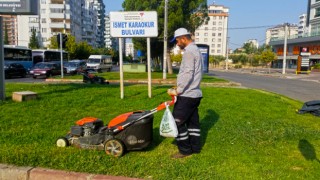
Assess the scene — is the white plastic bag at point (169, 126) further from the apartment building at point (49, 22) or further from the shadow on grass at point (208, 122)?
the apartment building at point (49, 22)

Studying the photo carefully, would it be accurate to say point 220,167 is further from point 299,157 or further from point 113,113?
point 113,113

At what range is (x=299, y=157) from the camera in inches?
173

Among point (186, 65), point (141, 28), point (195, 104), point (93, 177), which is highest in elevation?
point (141, 28)

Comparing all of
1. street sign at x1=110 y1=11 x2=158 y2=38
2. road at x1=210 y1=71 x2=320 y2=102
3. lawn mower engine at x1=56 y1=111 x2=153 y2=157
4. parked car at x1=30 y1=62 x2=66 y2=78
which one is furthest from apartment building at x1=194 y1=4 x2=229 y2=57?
lawn mower engine at x1=56 y1=111 x2=153 y2=157

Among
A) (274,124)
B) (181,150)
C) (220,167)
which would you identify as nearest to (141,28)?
(274,124)

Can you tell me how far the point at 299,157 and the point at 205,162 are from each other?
4.91ft

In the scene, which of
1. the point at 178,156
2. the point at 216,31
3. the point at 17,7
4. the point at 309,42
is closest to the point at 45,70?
the point at 17,7

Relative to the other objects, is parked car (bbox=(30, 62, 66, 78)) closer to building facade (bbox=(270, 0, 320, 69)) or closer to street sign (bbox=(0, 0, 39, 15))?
street sign (bbox=(0, 0, 39, 15))

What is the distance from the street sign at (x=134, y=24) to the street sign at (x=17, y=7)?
7.30 feet

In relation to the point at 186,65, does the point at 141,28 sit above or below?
above

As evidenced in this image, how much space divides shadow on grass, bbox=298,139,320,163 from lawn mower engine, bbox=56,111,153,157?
7.86 feet

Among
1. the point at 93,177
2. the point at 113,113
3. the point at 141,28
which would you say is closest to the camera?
the point at 93,177

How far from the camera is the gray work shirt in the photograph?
407 cm

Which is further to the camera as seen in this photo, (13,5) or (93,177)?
(13,5)
